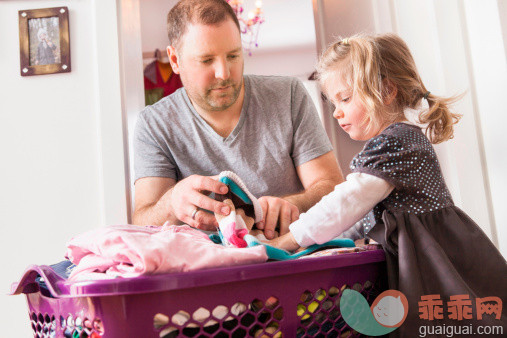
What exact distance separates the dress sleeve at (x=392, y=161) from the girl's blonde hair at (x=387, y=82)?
15 cm

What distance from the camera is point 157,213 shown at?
4.04 feet

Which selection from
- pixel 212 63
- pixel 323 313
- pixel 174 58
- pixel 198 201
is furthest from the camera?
pixel 174 58

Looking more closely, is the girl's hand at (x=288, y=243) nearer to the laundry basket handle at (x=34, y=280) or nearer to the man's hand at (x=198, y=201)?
the man's hand at (x=198, y=201)

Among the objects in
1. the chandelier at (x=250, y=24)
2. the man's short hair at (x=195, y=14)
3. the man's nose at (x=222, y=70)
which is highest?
the chandelier at (x=250, y=24)

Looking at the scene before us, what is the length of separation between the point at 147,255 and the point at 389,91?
687 mm

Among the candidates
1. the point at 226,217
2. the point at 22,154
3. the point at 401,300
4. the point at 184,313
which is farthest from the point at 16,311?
the point at 401,300

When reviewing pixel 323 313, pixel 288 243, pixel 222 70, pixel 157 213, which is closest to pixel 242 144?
pixel 222 70

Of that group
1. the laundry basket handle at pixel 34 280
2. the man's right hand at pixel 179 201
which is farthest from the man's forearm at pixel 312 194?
the laundry basket handle at pixel 34 280

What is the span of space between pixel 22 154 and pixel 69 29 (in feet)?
1.27

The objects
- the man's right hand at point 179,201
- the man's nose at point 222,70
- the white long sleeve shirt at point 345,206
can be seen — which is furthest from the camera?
the man's nose at point 222,70

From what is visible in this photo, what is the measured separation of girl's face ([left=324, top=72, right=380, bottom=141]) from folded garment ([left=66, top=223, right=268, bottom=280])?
0.49m

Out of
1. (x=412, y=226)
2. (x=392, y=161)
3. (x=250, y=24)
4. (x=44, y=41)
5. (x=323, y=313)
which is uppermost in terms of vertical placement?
(x=250, y=24)

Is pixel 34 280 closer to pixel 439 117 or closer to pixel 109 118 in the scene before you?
pixel 109 118

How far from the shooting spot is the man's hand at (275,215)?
1003 mm
